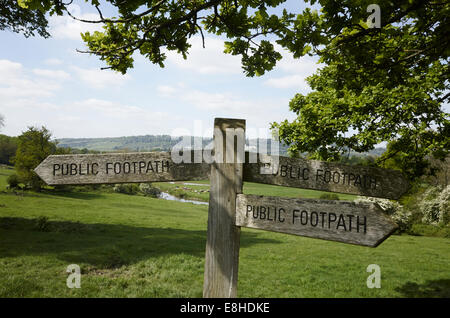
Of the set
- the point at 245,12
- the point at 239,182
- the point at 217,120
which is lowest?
the point at 239,182

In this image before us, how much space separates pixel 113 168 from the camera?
9.59 ft

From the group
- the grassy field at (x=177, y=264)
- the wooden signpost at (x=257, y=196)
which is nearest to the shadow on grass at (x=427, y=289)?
the grassy field at (x=177, y=264)

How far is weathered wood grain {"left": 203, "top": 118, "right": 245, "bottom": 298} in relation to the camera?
8.52ft

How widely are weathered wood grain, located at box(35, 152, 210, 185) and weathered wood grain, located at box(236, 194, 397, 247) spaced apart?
2.27 ft

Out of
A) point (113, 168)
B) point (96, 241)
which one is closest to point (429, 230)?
point (96, 241)

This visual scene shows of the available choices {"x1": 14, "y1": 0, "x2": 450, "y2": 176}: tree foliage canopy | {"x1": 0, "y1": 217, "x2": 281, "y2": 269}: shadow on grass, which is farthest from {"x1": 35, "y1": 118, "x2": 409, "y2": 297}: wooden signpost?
{"x1": 0, "y1": 217, "x2": 281, "y2": 269}: shadow on grass

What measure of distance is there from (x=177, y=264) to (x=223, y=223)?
7.26 m

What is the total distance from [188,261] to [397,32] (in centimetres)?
886

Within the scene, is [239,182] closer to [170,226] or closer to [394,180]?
[394,180]

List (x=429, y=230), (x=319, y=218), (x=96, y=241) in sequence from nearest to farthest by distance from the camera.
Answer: (x=319, y=218) < (x=96, y=241) < (x=429, y=230)

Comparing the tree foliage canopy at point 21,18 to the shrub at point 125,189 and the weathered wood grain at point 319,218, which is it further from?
the shrub at point 125,189

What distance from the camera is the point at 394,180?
248cm

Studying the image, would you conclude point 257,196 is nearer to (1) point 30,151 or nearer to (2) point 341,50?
(2) point 341,50
